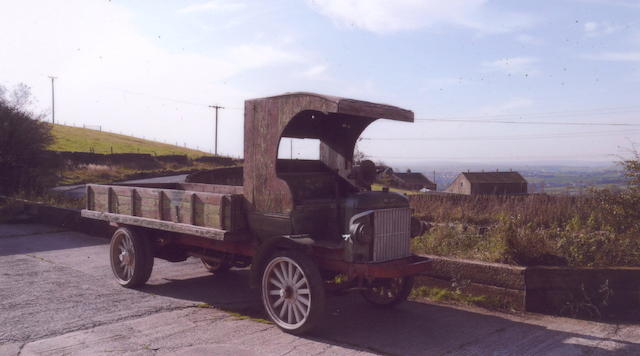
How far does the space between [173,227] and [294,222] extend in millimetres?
2000

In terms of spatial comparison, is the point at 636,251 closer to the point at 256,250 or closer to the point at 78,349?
the point at 256,250

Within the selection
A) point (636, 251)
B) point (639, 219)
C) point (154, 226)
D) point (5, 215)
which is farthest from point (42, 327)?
point (5, 215)

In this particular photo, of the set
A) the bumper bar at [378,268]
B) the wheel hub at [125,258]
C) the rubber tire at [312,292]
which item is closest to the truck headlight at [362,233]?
the bumper bar at [378,268]

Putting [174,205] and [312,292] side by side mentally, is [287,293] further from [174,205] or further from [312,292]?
[174,205]

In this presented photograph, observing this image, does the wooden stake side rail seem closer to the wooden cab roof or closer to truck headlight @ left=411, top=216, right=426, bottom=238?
the wooden cab roof

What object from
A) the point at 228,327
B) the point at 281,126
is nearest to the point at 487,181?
the point at 281,126

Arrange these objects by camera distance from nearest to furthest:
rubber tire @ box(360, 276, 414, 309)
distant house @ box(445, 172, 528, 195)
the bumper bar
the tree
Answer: the bumper bar < rubber tire @ box(360, 276, 414, 309) < the tree < distant house @ box(445, 172, 528, 195)

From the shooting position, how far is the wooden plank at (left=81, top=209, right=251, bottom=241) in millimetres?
6336

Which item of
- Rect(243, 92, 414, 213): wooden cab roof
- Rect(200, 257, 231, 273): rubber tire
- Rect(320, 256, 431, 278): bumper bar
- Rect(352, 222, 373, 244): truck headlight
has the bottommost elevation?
Rect(200, 257, 231, 273): rubber tire

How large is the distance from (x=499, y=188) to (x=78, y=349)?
52346 mm

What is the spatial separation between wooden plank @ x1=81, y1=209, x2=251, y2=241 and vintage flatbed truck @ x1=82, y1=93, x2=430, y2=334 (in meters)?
0.02

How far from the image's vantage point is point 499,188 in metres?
53.0

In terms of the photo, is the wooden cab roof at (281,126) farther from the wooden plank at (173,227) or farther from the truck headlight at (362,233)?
the truck headlight at (362,233)

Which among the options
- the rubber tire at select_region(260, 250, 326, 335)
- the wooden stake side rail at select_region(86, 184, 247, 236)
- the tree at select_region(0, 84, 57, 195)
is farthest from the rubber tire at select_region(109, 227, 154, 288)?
the tree at select_region(0, 84, 57, 195)
